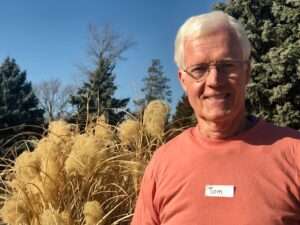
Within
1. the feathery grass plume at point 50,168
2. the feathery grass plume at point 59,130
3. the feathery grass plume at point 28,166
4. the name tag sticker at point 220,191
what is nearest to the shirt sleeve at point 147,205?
the name tag sticker at point 220,191

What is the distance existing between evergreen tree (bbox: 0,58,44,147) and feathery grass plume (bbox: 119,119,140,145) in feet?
58.5

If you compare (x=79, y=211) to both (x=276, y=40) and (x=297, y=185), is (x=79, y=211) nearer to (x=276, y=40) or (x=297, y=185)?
(x=297, y=185)

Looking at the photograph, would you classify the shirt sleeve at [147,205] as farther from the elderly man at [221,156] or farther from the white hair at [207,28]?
the white hair at [207,28]

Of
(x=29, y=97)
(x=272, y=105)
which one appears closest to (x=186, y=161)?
(x=272, y=105)

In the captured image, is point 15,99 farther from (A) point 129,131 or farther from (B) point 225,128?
(B) point 225,128

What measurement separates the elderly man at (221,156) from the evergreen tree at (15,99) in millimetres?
19276

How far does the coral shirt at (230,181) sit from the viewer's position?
5.82 feet

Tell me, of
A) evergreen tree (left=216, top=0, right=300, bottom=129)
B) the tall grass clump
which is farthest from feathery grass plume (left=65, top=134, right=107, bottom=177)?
evergreen tree (left=216, top=0, right=300, bottom=129)

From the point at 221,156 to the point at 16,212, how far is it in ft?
4.86

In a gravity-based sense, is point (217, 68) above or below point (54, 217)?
above

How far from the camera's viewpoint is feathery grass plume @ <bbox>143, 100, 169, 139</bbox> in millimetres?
3326

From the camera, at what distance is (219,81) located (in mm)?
1860

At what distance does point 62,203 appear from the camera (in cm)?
307

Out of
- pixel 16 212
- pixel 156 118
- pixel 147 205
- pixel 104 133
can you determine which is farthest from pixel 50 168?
pixel 147 205
